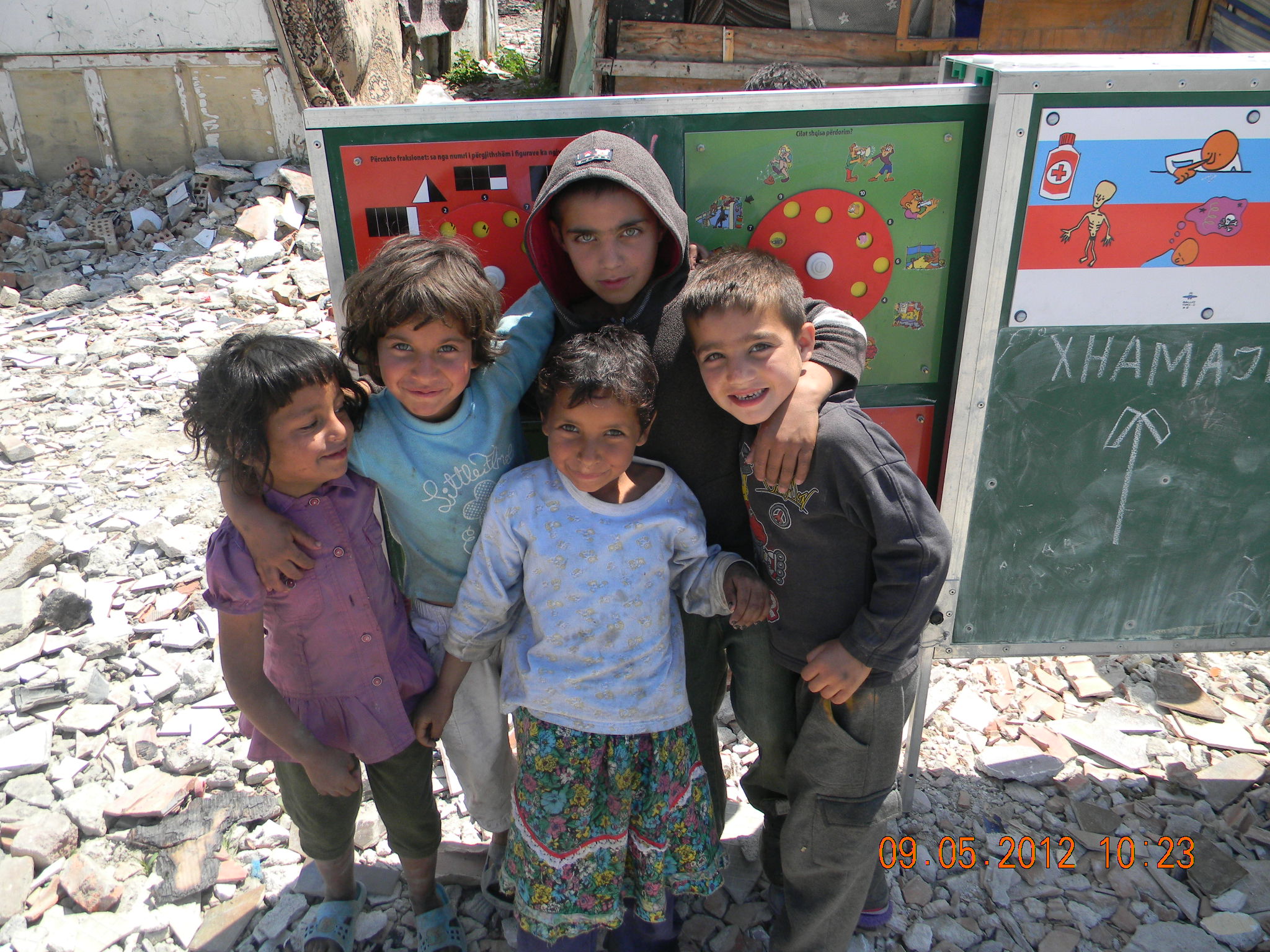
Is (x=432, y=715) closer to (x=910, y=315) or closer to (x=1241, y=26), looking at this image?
(x=910, y=315)

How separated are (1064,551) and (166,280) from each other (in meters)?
6.80

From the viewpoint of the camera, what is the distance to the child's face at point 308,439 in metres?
1.83

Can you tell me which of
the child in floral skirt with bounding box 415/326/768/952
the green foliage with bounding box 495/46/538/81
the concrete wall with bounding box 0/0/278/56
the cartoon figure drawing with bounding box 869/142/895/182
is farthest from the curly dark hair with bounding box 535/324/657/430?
the green foliage with bounding box 495/46/538/81

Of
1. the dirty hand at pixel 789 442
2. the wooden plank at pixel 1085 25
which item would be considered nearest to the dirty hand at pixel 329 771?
the dirty hand at pixel 789 442

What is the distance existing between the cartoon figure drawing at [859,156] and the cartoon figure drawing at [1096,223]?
494 millimetres

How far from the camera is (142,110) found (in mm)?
8008

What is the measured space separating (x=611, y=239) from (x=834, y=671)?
1.09 meters

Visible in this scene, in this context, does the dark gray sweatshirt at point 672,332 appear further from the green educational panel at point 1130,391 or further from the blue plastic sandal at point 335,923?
the blue plastic sandal at point 335,923

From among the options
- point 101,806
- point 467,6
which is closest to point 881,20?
point 101,806

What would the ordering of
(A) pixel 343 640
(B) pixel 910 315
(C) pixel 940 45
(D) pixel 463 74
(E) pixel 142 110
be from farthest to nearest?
1. (D) pixel 463 74
2. (E) pixel 142 110
3. (C) pixel 940 45
4. (B) pixel 910 315
5. (A) pixel 343 640

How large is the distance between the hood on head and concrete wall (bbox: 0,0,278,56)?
729 centimetres

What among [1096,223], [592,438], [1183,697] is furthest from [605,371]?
[1183,697]

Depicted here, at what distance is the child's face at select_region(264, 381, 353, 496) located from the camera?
1.83 metres

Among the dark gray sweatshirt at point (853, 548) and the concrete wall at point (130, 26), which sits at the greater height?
the concrete wall at point (130, 26)
